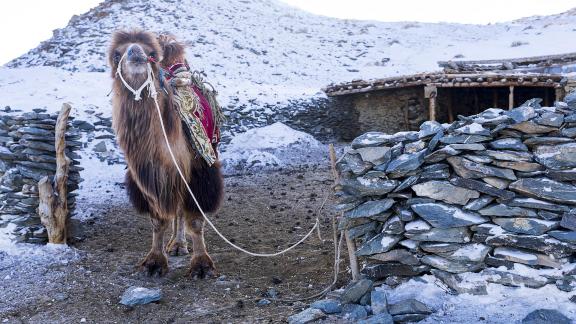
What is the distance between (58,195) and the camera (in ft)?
19.7

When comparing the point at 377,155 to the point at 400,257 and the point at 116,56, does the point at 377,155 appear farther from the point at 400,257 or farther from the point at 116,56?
the point at 116,56

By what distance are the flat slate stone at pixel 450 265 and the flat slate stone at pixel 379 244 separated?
269 mm

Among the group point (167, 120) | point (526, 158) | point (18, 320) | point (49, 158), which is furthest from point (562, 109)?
point (49, 158)

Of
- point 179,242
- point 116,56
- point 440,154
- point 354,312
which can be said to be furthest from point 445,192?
point 179,242

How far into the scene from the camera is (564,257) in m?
3.63

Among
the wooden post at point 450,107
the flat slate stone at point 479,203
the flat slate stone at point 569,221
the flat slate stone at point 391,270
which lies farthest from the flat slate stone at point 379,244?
the wooden post at point 450,107

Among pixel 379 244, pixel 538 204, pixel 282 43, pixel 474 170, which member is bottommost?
pixel 379 244

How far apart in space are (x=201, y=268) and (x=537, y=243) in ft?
9.95

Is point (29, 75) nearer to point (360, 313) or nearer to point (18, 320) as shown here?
point (18, 320)

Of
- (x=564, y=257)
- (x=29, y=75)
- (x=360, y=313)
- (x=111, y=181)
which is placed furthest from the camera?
(x=29, y=75)

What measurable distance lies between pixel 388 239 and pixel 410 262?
9.3 inches

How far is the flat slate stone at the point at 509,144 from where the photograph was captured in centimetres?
377

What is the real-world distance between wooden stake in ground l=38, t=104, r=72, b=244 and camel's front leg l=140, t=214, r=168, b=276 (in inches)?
50.8

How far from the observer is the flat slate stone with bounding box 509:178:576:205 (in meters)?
3.61
